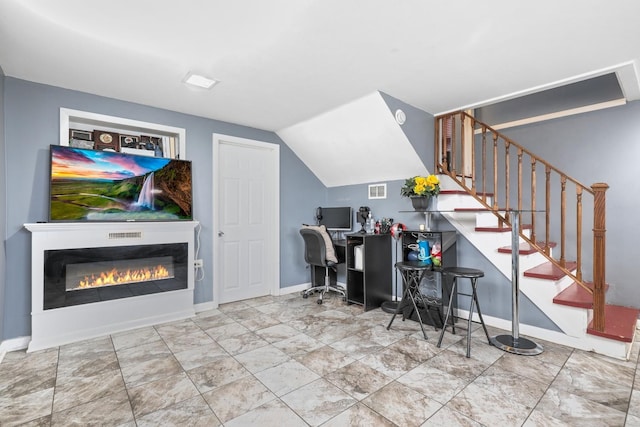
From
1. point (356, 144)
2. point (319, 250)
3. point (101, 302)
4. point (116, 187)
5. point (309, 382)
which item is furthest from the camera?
point (319, 250)

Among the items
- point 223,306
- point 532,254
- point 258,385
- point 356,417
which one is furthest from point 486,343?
point 223,306

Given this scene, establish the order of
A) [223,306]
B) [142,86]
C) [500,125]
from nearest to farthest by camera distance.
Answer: [142,86] < [223,306] < [500,125]

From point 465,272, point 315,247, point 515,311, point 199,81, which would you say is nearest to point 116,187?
point 199,81

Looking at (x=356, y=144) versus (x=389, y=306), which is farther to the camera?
(x=356, y=144)

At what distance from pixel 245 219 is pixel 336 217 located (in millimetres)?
1347

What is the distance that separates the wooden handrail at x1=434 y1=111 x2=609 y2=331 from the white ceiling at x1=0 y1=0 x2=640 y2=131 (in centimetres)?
62

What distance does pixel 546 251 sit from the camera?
126 inches

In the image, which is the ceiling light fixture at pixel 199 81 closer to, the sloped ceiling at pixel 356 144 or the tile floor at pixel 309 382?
the sloped ceiling at pixel 356 144

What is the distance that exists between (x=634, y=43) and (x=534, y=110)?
186 centimetres

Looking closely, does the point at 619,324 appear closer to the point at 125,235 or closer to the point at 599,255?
the point at 599,255

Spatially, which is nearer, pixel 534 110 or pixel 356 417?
pixel 356 417

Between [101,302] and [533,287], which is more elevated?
[533,287]

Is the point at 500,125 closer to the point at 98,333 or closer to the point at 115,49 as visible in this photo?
the point at 115,49

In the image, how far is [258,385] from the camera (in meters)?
2.11
